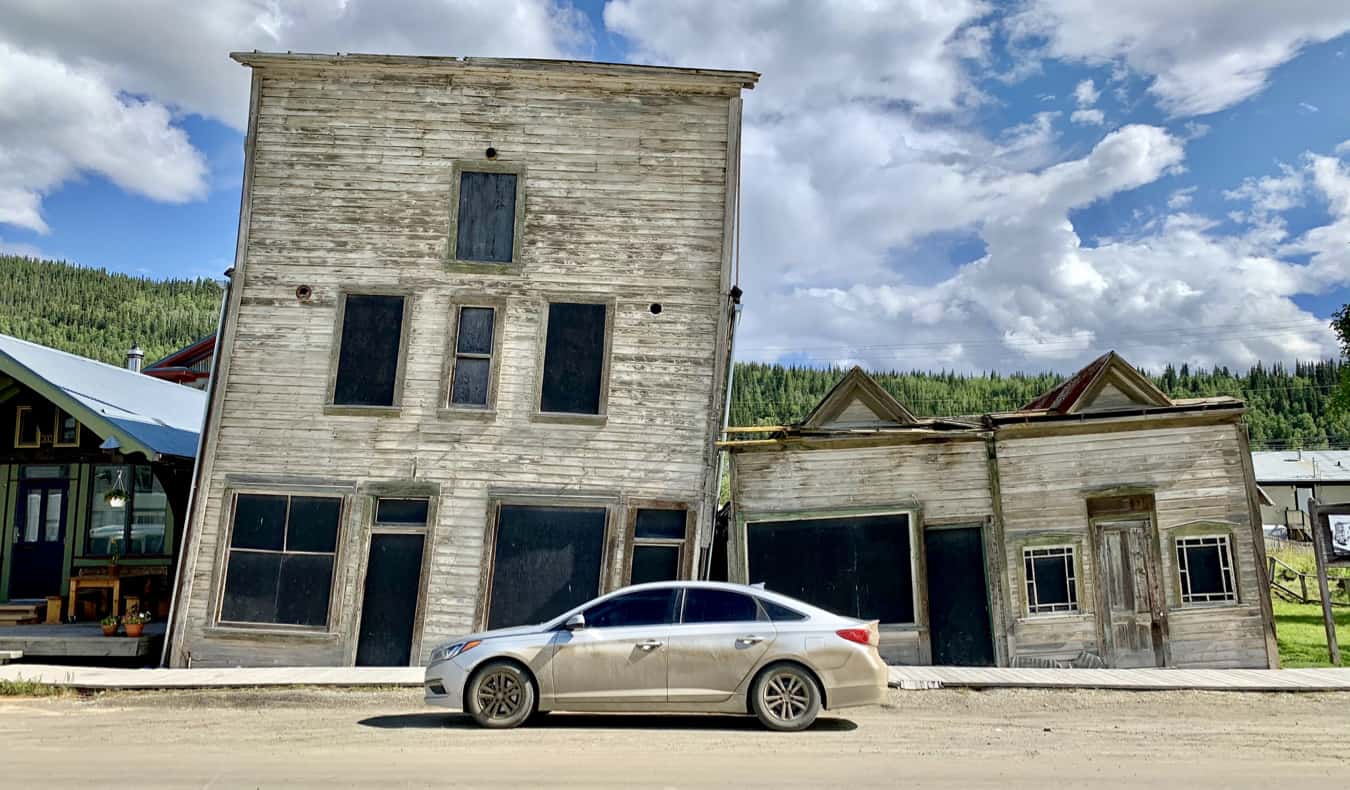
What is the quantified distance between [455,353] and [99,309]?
13090cm

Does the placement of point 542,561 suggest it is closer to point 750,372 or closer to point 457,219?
point 457,219

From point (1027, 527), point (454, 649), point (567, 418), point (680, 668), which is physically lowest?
point (680, 668)

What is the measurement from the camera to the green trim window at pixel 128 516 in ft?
63.0

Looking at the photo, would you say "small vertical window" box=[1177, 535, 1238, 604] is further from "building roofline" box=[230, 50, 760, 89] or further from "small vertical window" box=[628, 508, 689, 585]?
A: "building roofline" box=[230, 50, 760, 89]

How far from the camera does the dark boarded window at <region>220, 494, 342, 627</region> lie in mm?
14977

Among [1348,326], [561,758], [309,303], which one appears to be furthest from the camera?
[1348,326]

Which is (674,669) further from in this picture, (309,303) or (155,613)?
(155,613)

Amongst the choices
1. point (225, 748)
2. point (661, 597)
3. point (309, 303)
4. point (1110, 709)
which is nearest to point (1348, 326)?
point (1110, 709)

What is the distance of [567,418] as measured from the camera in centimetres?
1536

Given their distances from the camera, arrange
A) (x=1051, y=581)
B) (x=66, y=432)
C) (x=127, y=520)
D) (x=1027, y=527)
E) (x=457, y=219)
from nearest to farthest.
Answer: (x=1051, y=581) < (x=1027, y=527) < (x=457, y=219) < (x=66, y=432) < (x=127, y=520)

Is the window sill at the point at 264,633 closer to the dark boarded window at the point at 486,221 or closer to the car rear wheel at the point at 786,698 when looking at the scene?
the dark boarded window at the point at 486,221

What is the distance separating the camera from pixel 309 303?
1580cm

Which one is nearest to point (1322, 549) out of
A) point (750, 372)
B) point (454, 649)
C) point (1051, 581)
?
point (1051, 581)

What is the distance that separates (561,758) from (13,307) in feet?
467
